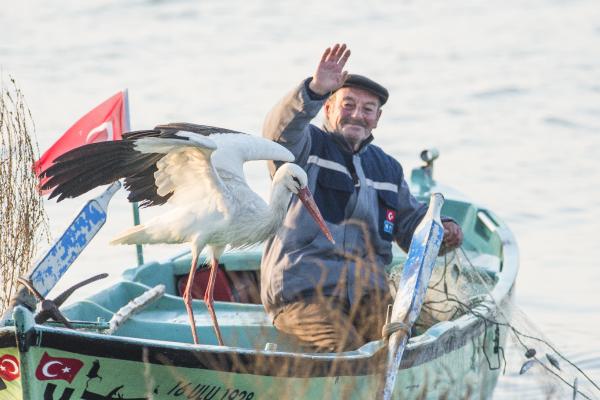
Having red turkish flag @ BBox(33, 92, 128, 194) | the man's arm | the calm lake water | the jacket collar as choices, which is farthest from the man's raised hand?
the calm lake water

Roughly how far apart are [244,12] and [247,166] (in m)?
7.09

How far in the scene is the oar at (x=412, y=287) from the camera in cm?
684

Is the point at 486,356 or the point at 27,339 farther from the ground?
the point at 27,339

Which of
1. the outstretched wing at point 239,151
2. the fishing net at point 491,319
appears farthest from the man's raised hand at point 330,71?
the fishing net at point 491,319

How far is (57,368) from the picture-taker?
654 cm

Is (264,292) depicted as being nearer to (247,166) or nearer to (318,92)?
(318,92)

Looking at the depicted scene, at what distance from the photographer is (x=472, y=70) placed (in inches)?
726

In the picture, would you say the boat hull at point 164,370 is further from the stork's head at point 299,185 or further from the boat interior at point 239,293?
the stork's head at point 299,185

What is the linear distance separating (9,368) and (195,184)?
4.45 ft

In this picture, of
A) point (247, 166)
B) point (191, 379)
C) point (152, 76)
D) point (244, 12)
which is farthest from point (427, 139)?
point (191, 379)

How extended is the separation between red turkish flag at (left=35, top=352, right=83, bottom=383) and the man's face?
216 centimetres

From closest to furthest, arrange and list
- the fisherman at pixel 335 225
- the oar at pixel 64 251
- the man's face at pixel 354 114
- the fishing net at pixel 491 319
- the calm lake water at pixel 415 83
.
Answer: the oar at pixel 64 251 < the fisherman at pixel 335 225 < the man's face at pixel 354 114 < the fishing net at pixel 491 319 < the calm lake water at pixel 415 83

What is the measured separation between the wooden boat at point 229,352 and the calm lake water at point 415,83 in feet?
7.12

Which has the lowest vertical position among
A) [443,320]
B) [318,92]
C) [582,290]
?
[582,290]
